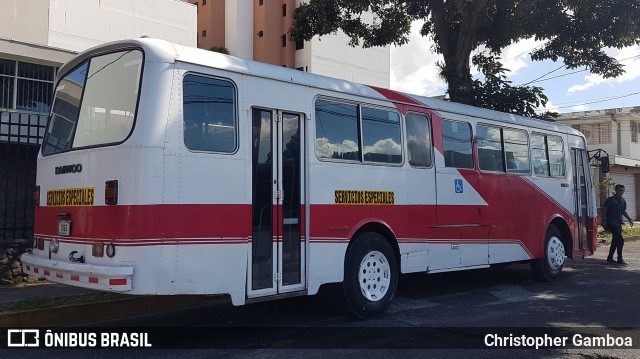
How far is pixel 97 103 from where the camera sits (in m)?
6.06

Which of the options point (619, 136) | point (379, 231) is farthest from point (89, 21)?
point (619, 136)

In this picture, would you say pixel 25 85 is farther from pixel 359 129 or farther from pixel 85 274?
pixel 359 129

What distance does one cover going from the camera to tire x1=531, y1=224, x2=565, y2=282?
10.7 m

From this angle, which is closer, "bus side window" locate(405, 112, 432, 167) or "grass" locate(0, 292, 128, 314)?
"grass" locate(0, 292, 128, 314)

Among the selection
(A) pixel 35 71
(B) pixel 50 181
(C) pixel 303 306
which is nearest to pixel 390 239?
(C) pixel 303 306

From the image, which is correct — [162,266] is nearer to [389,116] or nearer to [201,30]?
[389,116]

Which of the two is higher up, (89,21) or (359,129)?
(89,21)

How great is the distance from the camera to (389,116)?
7969 millimetres

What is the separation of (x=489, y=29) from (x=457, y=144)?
7.17 m

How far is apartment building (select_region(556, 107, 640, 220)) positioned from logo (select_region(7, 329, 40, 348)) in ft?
94.0

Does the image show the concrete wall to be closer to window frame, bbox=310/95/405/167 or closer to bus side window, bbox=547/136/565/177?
bus side window, bbox=547/136/565/177

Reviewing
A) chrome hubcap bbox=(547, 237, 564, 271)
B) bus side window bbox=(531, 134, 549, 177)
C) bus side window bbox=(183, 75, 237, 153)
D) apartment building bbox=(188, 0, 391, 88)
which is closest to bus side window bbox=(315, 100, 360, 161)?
bus side window bbox=(183, 75, 237, 153)

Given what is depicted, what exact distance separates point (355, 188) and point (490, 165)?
3513 mm

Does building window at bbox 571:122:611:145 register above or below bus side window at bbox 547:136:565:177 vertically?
above
